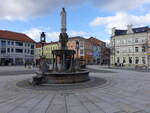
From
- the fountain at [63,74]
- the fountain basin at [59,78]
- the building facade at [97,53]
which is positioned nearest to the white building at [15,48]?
the building facade at [97,53]

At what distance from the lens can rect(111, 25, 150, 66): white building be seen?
4772cm

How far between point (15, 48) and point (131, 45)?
4702 centimetres

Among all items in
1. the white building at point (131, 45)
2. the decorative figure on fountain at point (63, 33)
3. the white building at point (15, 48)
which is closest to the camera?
the decorative figure on fountain at point (63, 33)

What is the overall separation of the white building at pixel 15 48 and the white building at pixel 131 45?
3790cm

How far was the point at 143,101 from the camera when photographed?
23.0ft

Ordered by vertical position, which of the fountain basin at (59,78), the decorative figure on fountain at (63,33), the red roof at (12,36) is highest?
the red roof at (12,36)

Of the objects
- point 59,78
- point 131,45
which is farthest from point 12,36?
point 59,78

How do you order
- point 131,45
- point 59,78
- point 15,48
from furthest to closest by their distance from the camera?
point 15,48, point 131,45, point 59,78

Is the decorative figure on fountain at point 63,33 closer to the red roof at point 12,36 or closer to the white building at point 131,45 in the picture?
the white building at point 131,45

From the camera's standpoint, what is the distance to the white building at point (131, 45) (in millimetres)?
47719

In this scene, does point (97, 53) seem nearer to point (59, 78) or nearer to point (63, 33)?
point (63, 33)

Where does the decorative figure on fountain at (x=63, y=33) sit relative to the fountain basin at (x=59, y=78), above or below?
above

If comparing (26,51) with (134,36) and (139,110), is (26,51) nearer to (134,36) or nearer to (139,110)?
(134,36)

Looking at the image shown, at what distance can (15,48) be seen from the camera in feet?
188
